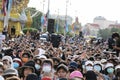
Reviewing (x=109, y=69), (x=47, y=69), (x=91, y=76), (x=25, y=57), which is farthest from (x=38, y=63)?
(x=91, y=76)

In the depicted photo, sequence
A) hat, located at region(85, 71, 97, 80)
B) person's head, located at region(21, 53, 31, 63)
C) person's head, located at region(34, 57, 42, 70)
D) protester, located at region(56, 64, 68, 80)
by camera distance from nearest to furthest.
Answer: hat, located at region(85, 71, 97, 80), protester, located at region(56, 64, 68, 80), person's head, located at region(34, 57, 42, 70), person's head, located at region(21, 53, 31, 63)

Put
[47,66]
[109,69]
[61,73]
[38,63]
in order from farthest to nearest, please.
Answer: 1. [109,69]
2. [38,63]
3. [47,66]
4. [61,73]

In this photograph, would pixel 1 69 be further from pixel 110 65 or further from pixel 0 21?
pixel 0 21

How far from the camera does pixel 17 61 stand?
11289mm

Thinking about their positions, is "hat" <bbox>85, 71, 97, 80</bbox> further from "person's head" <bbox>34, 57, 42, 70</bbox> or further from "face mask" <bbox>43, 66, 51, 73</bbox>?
"person's head" <bbox>34, 57, 42, 70</bbox>

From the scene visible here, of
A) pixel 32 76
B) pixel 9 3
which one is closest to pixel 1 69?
pixel 32 76

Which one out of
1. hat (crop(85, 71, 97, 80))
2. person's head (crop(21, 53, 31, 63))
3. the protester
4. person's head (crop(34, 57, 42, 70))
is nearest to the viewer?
hat (crop(85, 71, 97, 80))

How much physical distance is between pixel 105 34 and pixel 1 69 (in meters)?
121

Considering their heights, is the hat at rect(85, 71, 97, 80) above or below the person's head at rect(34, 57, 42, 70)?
above

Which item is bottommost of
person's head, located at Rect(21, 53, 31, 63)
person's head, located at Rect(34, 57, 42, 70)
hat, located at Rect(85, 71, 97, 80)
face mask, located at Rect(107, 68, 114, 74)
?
face mask, located at Rect(107, 68, 114, 74)

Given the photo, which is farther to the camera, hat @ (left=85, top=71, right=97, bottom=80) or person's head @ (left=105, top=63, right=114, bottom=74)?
person's head @ (left=105, top=63, right=114, bottom=74)

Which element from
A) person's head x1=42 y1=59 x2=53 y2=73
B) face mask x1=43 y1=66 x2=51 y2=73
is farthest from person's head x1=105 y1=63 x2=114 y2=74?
face mask x1=43 y1=66 x2=51 y2=73

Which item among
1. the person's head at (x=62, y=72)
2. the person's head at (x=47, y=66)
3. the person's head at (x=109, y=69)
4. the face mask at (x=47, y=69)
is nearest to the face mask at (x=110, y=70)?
the person's head at (x=109, y=69)

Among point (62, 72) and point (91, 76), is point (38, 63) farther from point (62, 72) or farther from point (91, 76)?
point (91, 76)
